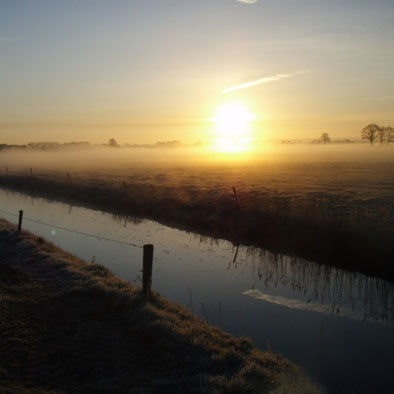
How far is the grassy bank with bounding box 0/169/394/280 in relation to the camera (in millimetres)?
17031

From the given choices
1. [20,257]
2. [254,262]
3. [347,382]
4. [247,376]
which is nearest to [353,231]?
[254,262]

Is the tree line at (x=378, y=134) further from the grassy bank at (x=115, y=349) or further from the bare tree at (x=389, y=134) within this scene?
the grassy bank at (x=115, y=349)

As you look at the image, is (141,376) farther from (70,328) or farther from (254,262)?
(254,262)

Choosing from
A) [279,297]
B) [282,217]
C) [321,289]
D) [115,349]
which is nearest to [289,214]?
[282,217]

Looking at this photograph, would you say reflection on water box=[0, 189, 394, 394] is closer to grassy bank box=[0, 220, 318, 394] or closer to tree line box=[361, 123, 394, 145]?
grassy bank box=[0, 220, 318, 394]

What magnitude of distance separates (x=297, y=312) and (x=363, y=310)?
195cm

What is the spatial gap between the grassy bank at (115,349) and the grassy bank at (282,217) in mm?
9448

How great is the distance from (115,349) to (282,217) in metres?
14.5

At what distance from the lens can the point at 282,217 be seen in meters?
21.4

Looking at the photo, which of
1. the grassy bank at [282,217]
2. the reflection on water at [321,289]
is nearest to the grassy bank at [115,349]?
the reflection on water at [321,289]

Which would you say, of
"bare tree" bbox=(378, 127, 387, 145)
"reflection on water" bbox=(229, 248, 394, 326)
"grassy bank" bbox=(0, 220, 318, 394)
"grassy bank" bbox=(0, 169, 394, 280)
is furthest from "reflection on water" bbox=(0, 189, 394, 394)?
"bare tree" bbox=(378, 127, 387, 145)

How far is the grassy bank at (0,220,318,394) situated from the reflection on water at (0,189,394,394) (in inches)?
61.9

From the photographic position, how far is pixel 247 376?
23.5ft

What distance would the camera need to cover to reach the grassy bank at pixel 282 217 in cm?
1703
